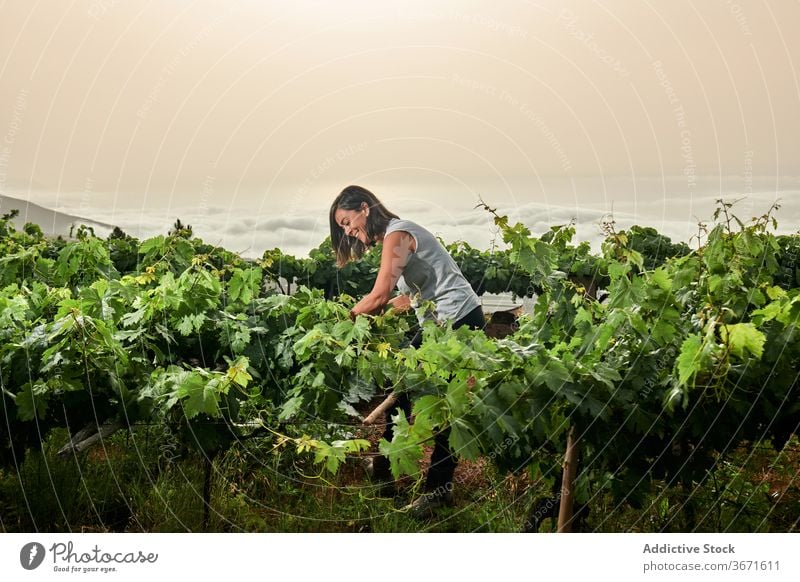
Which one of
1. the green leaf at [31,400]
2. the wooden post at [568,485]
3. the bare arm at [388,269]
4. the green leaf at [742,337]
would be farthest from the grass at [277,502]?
the green leaf at [742,337]

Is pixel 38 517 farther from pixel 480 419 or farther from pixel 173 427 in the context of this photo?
pixel 480 419

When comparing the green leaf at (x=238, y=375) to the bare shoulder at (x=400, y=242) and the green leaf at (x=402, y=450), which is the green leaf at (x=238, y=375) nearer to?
the green leaf at (x=402, y=450)

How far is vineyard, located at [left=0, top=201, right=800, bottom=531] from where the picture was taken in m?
2.01

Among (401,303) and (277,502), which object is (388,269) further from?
(277,502)

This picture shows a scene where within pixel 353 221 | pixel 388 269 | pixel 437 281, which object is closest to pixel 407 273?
pixel 437 281

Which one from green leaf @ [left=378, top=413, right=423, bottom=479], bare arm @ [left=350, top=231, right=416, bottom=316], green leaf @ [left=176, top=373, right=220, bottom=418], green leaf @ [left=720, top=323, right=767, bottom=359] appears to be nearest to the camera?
green leaf @ [left=720, top=323, right=767, bottom=359]

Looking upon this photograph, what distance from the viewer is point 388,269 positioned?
3.20 m

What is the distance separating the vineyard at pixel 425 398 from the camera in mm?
2012

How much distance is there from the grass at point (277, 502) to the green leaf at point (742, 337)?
82 centimetres

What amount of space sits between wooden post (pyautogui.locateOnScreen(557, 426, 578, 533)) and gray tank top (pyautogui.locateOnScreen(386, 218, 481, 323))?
1163 millimetres

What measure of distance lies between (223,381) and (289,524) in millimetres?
859

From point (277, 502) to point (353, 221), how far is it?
1.06m

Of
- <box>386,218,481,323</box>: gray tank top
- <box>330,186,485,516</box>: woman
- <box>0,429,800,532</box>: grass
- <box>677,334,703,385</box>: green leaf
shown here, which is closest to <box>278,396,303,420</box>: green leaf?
<box>0,429,800,532</box>: grass

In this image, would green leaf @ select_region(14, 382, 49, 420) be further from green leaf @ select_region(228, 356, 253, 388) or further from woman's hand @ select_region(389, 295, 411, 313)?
woman's hand @ select_region(389, 295, 411, 313)
